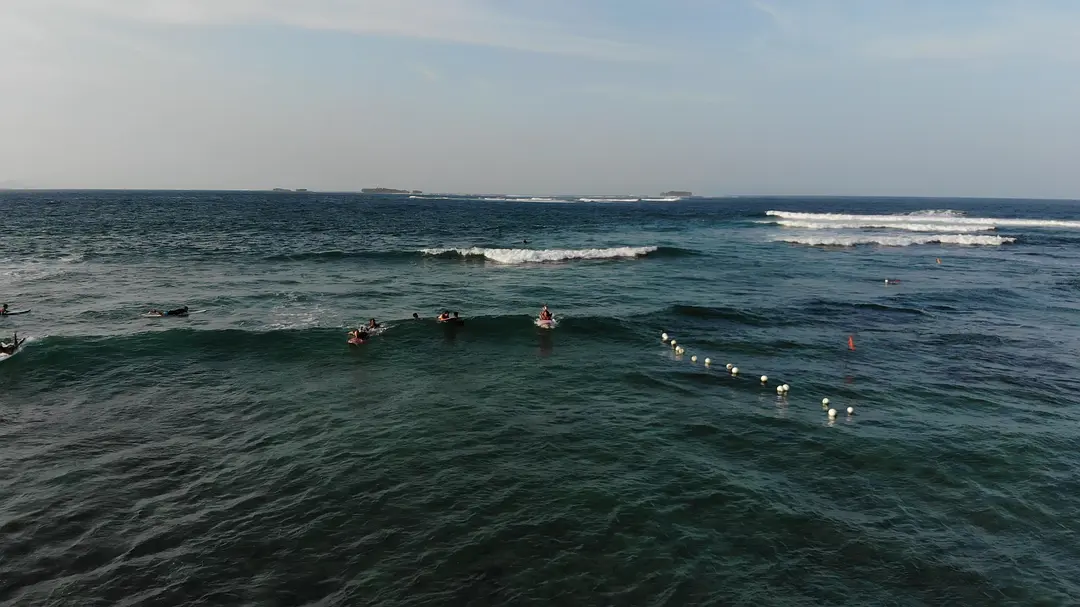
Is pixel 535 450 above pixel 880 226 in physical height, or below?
below

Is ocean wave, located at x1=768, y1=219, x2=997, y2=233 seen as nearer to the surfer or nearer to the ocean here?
the ocean

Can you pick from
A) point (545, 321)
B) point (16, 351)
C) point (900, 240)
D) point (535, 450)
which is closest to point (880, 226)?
point (900, 240)

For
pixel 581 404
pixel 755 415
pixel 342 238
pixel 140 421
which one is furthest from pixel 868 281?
pixel 342 238

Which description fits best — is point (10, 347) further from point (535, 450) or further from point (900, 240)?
point (900, 240)

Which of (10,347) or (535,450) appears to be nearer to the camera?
(535,450)

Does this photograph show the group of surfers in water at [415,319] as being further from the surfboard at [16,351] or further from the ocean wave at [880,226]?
the ocean wave at [880,226]

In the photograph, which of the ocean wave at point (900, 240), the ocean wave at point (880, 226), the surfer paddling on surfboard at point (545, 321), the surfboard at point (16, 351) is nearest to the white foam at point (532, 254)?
the surfer paddling on surfboard at point (545, 321)
